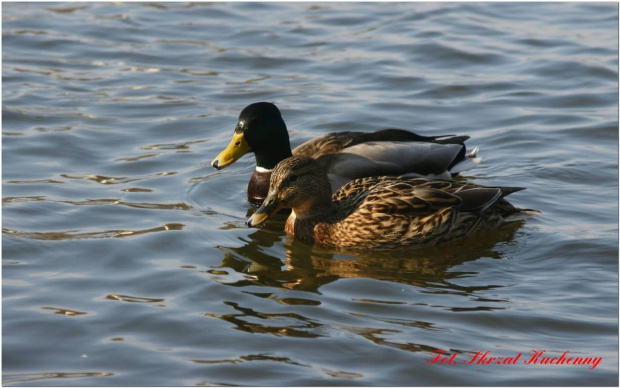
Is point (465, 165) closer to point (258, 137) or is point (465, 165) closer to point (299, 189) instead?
point (258, 137)

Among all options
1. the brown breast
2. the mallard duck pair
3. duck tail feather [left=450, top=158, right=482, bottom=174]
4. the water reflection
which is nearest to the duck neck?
the brown breast

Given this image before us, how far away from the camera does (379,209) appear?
8188 mm

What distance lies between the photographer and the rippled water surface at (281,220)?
6383 millimetres

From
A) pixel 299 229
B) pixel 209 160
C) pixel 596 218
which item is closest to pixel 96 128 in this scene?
pixel 209 160

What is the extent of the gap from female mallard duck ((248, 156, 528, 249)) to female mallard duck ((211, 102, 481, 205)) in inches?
27.9

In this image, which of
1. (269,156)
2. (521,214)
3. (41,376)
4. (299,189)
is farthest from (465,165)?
(41,376)

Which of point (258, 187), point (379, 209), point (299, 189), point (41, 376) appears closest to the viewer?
point (41, 376)

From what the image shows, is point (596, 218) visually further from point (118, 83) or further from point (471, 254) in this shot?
point (118, 83)

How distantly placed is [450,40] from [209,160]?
554 centimetres

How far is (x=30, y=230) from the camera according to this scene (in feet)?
27.8

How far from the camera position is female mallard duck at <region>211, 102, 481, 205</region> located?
9.27 metres

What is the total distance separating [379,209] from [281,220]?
4.11 ft

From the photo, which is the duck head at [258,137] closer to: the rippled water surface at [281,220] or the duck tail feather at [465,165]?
the rippled water surface at [281,220]

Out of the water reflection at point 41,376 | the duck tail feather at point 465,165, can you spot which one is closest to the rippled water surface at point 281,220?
the water reflection at point 41,376
